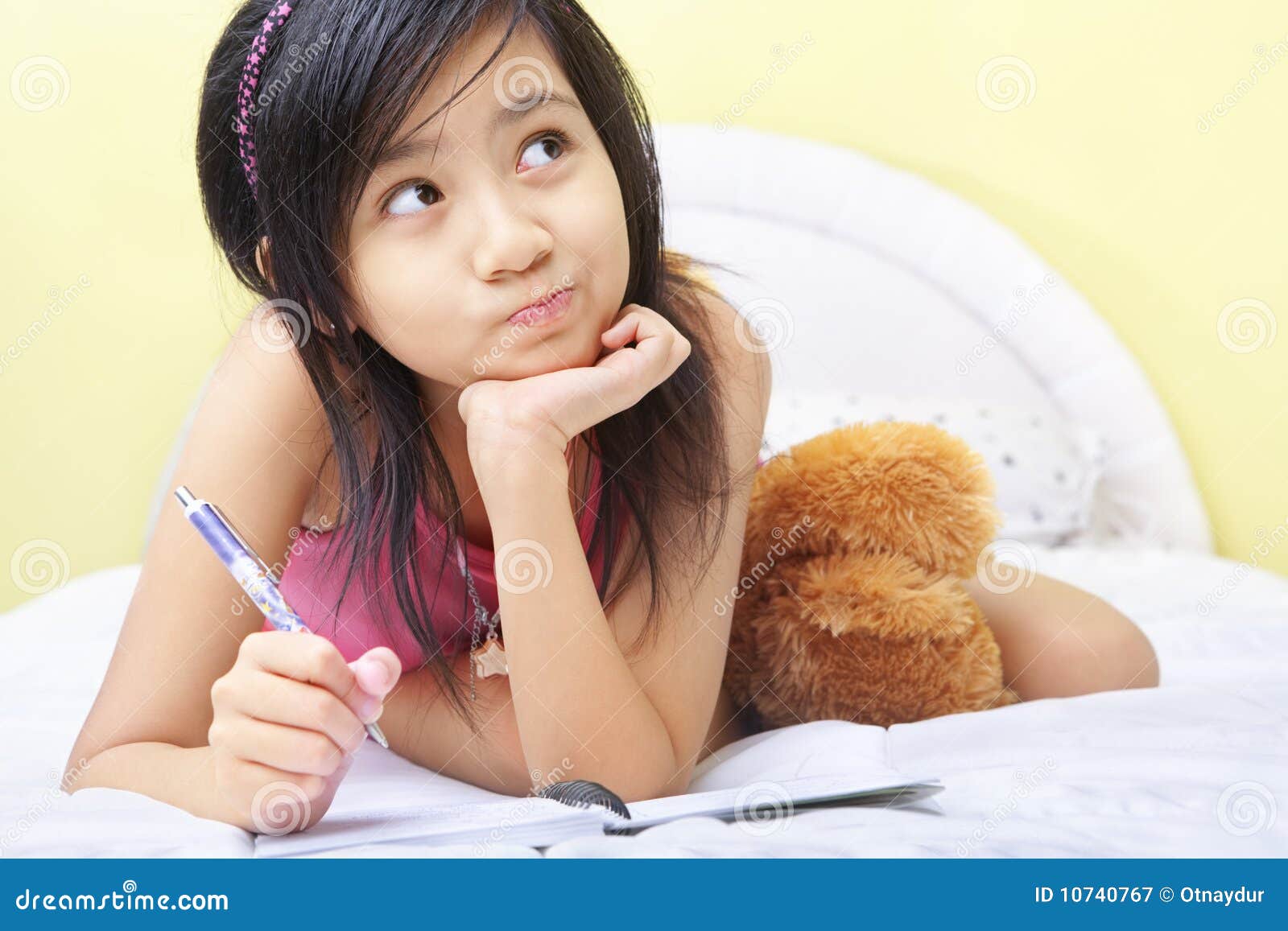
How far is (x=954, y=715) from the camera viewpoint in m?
1.02

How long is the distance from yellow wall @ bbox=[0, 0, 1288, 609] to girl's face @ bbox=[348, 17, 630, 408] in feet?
4.20

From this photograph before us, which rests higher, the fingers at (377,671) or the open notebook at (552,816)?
the fingers at (377,671)

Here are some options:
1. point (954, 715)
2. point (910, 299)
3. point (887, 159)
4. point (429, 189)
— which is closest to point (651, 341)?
point (429, 189)

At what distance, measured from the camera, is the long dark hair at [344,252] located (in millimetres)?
809

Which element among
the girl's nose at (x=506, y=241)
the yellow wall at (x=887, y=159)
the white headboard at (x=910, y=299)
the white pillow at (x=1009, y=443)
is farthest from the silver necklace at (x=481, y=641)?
the yellow wall at (x=887, y=159)

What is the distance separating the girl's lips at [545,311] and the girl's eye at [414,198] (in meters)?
0.10

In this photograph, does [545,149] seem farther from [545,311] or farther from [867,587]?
[867,587]

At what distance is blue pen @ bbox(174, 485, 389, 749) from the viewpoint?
689 mm

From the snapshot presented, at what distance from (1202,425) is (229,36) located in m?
1.83

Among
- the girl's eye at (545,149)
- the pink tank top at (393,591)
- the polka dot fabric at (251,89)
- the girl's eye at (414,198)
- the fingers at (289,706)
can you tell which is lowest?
the fingers at (289,706)

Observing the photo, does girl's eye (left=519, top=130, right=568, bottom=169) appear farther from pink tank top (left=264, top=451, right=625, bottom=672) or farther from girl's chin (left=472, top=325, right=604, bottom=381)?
pink tank top (left=264, top=451, right=625, bottom=672)

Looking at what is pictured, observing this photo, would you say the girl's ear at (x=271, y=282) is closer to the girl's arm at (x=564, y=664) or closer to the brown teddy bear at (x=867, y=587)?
the girl's arm at (x=564, y=664)

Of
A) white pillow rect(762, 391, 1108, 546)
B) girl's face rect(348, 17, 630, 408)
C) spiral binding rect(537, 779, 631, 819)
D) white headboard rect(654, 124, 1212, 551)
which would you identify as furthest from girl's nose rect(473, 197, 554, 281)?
white headboard rect(654, 124, 1212, 551)
